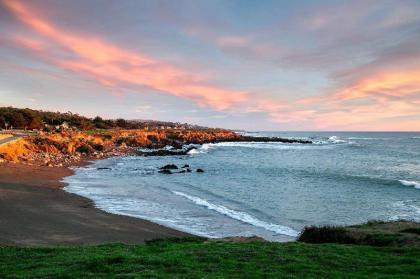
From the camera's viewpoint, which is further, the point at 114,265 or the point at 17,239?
the point at 17,239

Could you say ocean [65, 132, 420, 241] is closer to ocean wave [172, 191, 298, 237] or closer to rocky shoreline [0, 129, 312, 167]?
ocean wave [172, 191, 298, 237]

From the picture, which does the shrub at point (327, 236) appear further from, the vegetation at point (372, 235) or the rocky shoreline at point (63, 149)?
the rocky shoreline at point (63, 149)

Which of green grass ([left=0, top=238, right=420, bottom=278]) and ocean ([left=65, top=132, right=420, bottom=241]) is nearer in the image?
green grass ([left=0, top=238, right=420, bottom=278])

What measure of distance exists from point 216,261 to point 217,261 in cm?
3

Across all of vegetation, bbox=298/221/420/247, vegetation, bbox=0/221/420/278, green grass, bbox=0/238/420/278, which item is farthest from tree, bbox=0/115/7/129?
vegetation, bbox=298/221/420/247

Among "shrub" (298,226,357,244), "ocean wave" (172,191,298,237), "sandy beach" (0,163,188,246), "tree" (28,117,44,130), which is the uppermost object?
"tree" (28,117,44,130)

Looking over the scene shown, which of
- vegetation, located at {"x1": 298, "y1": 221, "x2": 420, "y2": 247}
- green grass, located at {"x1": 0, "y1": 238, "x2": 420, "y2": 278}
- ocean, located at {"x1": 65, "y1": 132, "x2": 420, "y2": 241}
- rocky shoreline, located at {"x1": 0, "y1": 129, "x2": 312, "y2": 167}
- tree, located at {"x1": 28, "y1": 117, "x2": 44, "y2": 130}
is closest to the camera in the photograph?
green grass, located at {"x1": 0, "y1": 238, "x2": 420, "y2": 278}

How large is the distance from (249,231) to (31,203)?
13.1 m

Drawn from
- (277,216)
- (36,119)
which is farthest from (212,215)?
(36,119)

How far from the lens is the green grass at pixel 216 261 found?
1009 centimetres

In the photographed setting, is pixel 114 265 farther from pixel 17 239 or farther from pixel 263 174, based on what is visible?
pixel 263 174

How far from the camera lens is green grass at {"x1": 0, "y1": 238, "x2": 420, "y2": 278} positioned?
10.1 metres

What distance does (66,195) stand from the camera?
28.7 meters

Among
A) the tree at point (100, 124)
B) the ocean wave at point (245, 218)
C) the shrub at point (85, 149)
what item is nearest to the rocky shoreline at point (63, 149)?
the shrub at point (85, 149)
